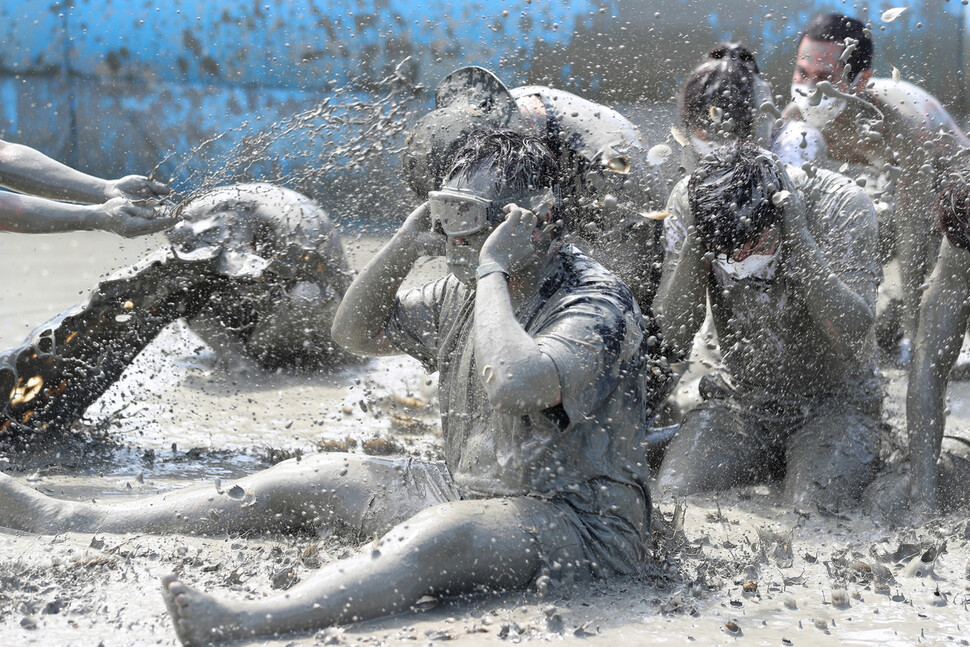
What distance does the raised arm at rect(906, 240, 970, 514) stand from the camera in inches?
146

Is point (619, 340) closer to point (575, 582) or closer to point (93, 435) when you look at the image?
point (575, 582)

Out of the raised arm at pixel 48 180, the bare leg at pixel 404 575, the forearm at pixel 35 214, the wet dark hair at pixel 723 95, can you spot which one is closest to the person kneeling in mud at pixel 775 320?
the wet dark hair at pixel 723 95

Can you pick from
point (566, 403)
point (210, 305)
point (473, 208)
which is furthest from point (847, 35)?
point (210, 305)

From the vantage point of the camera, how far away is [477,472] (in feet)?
9.39

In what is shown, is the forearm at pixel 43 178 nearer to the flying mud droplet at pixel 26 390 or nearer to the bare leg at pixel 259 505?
the flying mud droplet at pixel 26 390

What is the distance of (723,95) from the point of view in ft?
14.1

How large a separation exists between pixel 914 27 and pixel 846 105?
15.6 feet

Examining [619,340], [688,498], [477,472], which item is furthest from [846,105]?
[477,472]

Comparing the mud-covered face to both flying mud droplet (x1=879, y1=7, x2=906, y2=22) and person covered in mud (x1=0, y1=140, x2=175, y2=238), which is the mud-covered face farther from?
flying mud droplet (x1=879, y1=7, x2=906, y2=22)

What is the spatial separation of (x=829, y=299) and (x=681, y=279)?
582mm

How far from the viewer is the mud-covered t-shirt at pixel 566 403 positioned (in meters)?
2.68

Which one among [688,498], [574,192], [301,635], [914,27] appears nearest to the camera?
[301,635]

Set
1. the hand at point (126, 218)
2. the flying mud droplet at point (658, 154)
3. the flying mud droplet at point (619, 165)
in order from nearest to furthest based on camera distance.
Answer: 1. the hand at point (126, 218)
2. the flying mud droplet at point (619, 165)
3. the flying mud droplet at point (658, 154)

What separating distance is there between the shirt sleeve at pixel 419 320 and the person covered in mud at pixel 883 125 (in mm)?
2405
